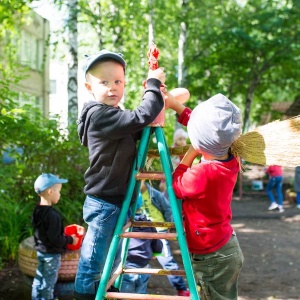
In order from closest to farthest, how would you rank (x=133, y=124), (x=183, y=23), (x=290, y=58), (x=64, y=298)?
(x=133, y=124) < (x=64, y=298) < (x=183, y=23) < (x=290, y=58)

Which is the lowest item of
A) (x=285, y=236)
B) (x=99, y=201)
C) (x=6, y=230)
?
(x=285, y=236)

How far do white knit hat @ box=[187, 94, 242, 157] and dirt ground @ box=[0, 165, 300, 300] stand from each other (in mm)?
3041

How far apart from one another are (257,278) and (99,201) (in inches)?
151

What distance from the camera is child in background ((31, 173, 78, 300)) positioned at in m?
4.16

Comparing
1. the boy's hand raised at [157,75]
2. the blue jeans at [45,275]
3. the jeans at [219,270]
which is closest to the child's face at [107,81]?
the boy's hand raised at [157,75]

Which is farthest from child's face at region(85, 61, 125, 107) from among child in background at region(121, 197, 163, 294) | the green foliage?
the green foliage

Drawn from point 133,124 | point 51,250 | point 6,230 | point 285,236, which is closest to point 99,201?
point 133,124

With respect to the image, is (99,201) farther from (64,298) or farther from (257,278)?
(257,278)

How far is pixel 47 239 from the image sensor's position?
417cm

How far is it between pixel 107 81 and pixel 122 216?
704 millimetres

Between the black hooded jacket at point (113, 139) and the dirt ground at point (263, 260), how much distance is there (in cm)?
274

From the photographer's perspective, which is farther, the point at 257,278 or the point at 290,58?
the point at 290,58

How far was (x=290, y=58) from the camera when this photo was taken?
14.2 metres

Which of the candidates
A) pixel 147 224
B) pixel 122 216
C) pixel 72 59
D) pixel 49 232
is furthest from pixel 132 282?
pixel 72 59
